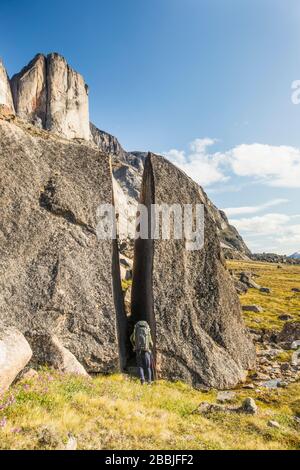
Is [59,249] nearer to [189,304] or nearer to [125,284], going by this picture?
[189,304]

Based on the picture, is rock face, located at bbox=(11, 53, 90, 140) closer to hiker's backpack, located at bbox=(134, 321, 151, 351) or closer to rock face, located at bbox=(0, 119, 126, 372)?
rock face, located at bbox=(0, 119, 126, 372)

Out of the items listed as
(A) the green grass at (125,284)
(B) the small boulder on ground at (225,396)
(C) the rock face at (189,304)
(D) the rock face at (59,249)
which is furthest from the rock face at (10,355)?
(A) the green grass at (125,284)

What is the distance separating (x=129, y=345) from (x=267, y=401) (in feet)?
29.7

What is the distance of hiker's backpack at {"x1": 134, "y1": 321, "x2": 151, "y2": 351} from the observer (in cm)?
1809

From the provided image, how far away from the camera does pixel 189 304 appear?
1989 centimetres

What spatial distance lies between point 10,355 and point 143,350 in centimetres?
848

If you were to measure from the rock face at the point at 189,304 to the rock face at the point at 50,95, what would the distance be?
410 ft

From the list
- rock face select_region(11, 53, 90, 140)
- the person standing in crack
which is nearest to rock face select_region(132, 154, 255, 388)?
the person standing in crack

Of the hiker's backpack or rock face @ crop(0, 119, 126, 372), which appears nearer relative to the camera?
rock face @ crop(0, 119, 126, 372)

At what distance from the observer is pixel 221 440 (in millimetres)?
10406

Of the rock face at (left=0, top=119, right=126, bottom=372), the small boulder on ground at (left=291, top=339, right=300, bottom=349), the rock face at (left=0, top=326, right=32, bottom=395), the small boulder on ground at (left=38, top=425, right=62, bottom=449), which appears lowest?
the small boulder on ground at (left=291, top=339, right=300, bottom=349)

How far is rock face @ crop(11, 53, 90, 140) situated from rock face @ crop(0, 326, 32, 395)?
13397cm

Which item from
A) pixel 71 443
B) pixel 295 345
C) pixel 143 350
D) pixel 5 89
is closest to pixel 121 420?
pixel 71 443

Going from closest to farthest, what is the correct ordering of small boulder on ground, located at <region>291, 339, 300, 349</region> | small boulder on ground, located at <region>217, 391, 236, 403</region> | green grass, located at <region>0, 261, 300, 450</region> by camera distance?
green grass, located at <region>0, 261, 300, 450</region>
small boulder on ground, located at <region>217, 391, 236, 403</region>
small boulder on ground, located at <region>291, 339, 300, 349</region>
